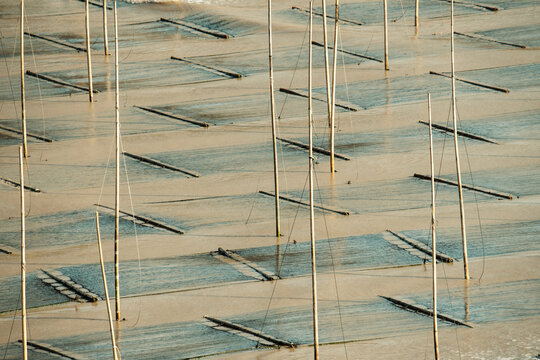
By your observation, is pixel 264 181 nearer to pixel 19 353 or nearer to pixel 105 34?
pixel 19 353

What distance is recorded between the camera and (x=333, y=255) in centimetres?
3100

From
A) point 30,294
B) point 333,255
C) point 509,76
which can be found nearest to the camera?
point 30,294

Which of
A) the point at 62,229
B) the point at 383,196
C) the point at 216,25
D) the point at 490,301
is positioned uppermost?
the point at 216,25

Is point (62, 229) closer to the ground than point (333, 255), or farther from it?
farther from it

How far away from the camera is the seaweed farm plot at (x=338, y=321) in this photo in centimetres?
2733

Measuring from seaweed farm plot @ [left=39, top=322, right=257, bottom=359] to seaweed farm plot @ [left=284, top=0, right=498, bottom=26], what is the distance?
65.0ft

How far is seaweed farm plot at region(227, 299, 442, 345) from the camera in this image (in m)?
27.3

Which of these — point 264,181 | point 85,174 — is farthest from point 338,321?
point 85,174

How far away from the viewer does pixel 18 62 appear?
141 ft

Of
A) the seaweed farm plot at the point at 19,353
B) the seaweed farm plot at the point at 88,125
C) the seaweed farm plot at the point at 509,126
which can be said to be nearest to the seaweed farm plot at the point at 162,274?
the seaweed farm plot at the point at 19,353

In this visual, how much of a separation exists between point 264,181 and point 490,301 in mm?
8316

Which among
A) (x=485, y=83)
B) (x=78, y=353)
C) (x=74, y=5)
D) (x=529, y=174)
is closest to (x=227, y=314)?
(x=78, y=353)

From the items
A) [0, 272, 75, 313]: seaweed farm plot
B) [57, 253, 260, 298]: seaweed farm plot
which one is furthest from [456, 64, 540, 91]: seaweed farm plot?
[0, 272, 75, 313]: seaweed farm plot

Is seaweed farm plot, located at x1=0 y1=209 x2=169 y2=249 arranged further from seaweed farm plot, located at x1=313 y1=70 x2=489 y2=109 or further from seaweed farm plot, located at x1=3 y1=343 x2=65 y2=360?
seaweed farm plot, located at x1=313 y1=70 x2=489 y2=109
